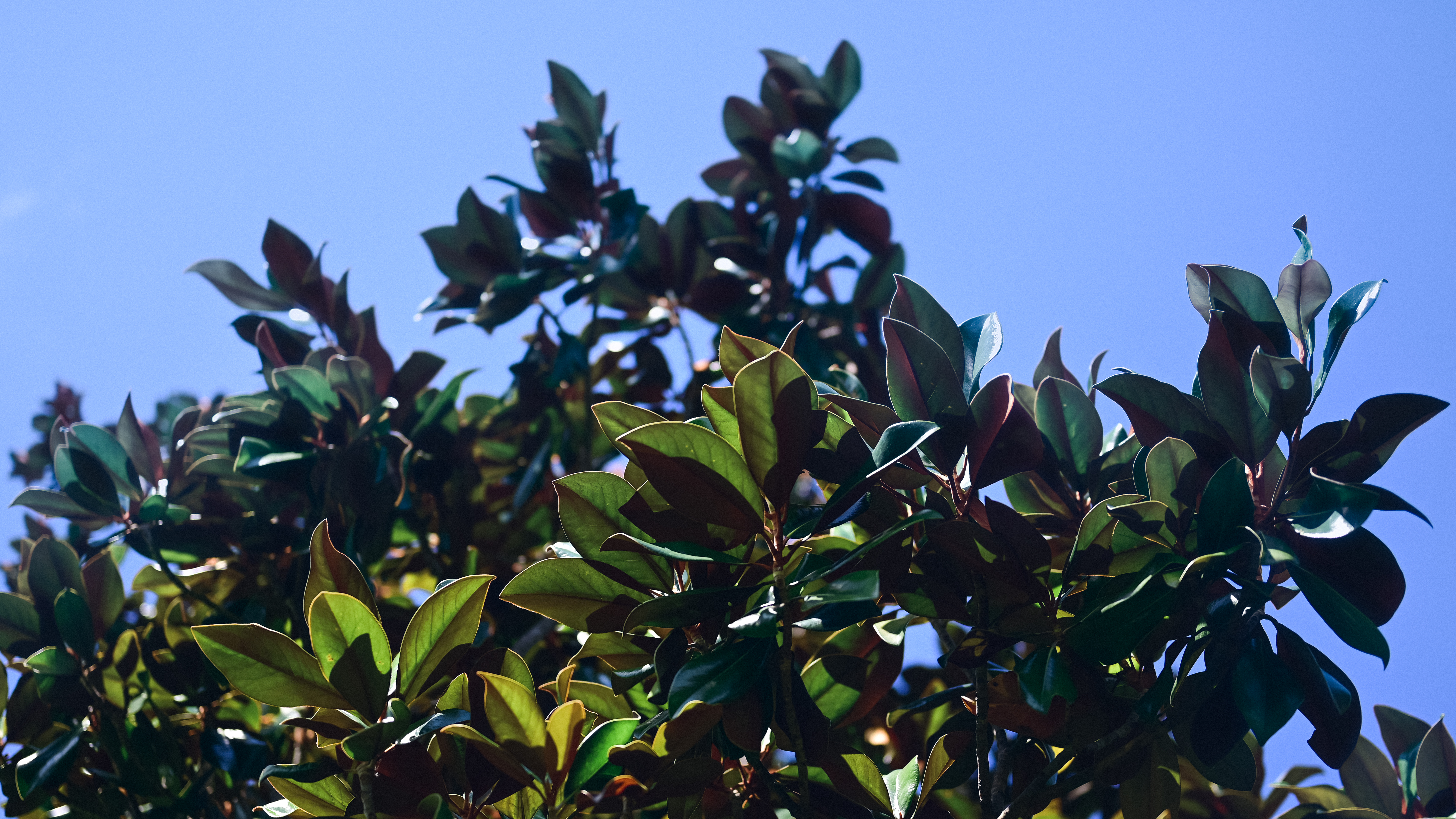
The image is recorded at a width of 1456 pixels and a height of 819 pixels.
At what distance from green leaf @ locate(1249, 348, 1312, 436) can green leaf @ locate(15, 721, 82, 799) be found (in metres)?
1.82

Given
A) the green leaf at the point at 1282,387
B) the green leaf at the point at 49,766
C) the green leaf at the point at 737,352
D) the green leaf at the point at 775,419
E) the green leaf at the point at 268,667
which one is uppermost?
the green leaf at the point at 737,352

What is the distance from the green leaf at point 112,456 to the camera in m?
1.77

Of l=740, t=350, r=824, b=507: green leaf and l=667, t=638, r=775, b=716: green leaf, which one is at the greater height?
l=740, t=350, r=824, b=507: green leaf

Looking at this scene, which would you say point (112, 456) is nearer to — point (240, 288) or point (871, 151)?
point (240, 288)

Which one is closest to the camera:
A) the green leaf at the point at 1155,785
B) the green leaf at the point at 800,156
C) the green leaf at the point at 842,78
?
the green leaf at the point at 1155,785

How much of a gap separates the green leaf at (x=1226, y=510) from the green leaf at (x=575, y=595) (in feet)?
1.92

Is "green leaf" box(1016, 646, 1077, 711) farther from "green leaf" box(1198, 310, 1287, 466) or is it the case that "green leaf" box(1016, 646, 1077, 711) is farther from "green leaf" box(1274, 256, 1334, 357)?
"green leaf" box(1274, 256, 1334, 357)

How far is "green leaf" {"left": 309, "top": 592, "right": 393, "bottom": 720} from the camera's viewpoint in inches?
36.7

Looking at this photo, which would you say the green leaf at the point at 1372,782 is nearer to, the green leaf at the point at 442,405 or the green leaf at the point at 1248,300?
the green leaf at the point at 1248,300

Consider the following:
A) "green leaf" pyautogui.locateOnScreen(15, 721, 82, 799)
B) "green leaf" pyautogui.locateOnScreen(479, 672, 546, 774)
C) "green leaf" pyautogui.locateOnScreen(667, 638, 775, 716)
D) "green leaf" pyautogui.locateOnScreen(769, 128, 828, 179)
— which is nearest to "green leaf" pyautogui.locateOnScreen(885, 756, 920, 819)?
"green leaf" pyautogui.locateOnScreen(667, 638, 775, 716)

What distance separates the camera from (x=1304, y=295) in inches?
42.3

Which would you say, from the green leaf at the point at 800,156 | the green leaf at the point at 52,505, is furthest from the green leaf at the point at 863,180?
the green leaf at the point at 52,505

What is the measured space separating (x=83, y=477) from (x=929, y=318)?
1597 mm

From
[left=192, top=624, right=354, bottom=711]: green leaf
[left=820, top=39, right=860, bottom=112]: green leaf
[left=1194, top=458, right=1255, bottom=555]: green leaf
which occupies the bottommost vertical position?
[left=192, top=624, right=354, bottom=711]: green leaf
